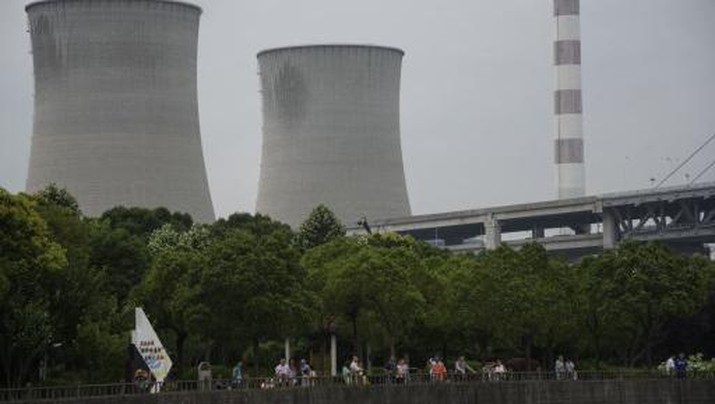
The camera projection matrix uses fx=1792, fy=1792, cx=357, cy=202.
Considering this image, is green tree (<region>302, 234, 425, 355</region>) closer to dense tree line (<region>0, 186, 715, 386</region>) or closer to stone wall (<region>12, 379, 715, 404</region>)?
dense tree line (<region>0, 186, 715, 386</region>)

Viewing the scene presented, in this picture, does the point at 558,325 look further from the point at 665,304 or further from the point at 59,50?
the point at 59,50

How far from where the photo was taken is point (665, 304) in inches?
2092

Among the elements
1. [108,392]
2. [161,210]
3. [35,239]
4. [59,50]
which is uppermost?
[59,50]

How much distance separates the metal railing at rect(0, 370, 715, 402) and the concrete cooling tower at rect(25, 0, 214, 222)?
44.5 m

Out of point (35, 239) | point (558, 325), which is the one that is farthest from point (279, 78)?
point (35, 239)

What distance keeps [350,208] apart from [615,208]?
2450 centimetres

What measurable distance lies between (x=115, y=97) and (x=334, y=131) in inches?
654

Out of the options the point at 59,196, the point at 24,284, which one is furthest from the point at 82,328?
the point at 59,196

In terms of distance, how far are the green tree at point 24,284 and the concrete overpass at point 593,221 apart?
211ft

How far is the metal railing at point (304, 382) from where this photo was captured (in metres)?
34.3

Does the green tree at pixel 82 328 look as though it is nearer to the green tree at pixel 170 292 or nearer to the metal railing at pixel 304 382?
the green tree at pixel 170 292

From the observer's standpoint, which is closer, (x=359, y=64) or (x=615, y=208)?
(x=359, y=64)

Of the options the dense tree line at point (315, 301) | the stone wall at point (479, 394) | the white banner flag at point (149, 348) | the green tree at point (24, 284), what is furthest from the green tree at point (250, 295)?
the white banner flag at point (149, 348)

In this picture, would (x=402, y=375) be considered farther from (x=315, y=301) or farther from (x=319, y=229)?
(x=319, y=229)
